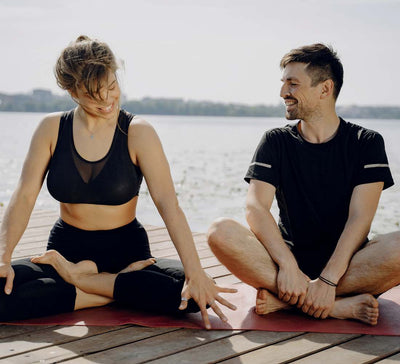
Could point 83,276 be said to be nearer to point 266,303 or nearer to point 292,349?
point 266,303

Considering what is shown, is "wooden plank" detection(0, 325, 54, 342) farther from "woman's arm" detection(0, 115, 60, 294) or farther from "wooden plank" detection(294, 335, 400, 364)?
"wooden plank" detection(294, 335, 400, 364)

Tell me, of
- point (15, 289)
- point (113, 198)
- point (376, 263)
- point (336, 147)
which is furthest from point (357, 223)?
point (15, 289)

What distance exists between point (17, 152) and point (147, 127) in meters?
12.1

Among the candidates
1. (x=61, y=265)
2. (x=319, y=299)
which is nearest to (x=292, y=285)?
(x=319, y=299)

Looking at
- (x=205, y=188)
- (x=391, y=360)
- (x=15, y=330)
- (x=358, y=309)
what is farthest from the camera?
(x=205, y=188)

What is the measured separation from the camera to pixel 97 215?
2.49 m

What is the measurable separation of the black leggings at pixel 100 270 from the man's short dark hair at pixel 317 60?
968mm

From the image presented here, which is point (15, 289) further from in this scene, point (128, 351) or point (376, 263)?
point (376, 263)

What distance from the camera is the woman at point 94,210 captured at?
230cm

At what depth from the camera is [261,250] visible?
8.09 ft

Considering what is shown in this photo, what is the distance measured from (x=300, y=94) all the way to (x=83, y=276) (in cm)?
117

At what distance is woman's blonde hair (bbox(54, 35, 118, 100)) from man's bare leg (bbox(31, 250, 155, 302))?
667 millimetres

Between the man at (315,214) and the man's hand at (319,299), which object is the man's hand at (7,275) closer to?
the man at (315,214)

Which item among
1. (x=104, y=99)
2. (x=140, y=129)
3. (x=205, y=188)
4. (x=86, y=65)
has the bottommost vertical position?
(x=205, y=188)
